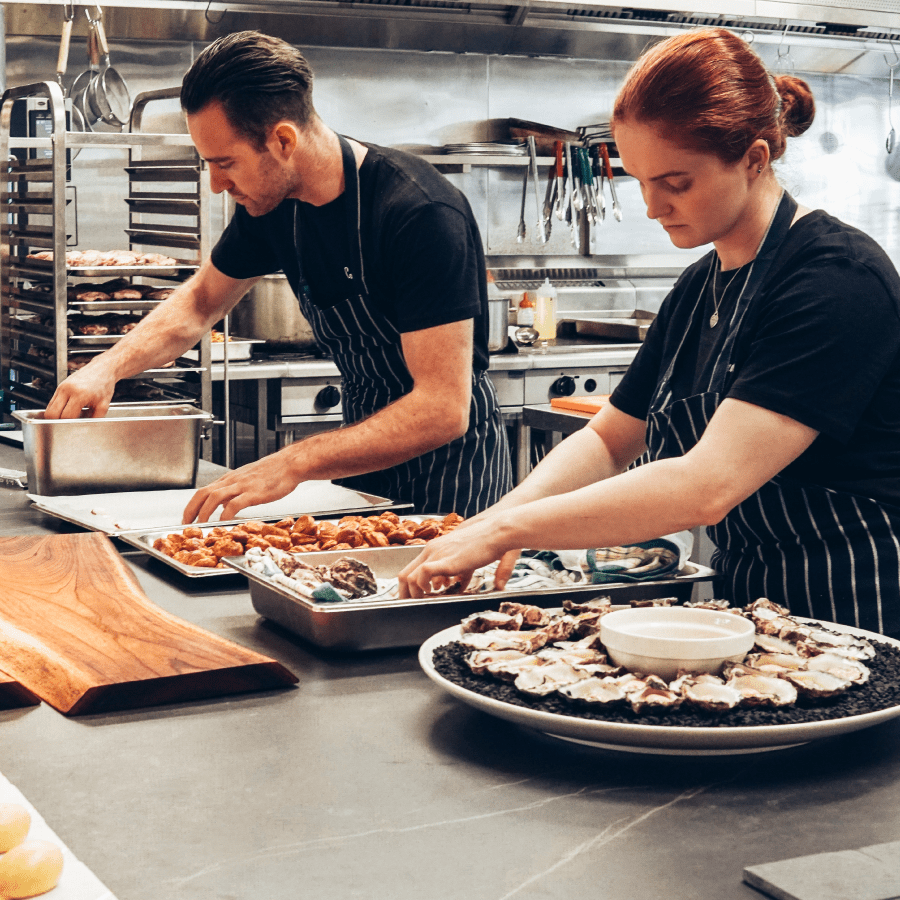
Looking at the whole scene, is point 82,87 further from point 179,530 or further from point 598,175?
point 179,530

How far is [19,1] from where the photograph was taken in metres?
4.45

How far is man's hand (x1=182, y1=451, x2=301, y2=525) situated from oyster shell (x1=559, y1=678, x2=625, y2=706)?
3.45 feet

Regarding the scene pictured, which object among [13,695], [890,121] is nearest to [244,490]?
[13,695]

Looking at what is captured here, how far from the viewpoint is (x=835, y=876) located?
0.78 meters

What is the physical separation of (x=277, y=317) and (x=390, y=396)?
2034mm

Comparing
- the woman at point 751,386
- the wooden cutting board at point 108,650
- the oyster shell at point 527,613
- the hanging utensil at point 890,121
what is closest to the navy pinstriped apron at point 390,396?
the woman at point 751,386

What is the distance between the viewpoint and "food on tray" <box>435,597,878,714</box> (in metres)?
1.02

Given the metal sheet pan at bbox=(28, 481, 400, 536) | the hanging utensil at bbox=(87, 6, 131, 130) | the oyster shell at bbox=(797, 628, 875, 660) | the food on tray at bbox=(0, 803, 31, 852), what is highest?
the hanging utensil at bbox=(87, 6, 131, 130)

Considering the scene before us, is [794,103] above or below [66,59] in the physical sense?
below

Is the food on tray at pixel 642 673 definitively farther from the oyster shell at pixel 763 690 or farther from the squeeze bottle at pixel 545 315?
the squeeze bottle at pixel 545 315

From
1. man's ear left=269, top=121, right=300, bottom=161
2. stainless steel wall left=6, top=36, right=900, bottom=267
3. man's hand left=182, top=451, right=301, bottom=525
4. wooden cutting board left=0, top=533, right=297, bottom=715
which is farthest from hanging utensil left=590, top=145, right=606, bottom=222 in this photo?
wooden cutting board left=0, top=533, right=297, bottom=715

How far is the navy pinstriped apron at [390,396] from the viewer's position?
7.65 feet

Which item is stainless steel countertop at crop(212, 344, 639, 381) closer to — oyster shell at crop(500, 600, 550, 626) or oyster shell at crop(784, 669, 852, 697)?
oyster shell at crop(500, 600, 550, 626)

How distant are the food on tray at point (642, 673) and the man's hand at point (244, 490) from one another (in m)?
0.83
